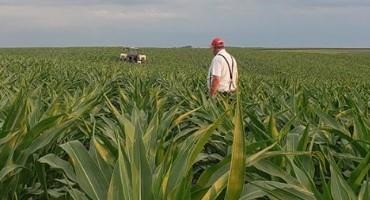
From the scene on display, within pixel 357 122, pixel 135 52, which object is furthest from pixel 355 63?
pixel 357 122

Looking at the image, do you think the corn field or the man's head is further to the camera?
the man's head

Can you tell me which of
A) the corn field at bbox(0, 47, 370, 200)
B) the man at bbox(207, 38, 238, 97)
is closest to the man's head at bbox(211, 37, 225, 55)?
the man at bbox(207, 38, 238, 97)

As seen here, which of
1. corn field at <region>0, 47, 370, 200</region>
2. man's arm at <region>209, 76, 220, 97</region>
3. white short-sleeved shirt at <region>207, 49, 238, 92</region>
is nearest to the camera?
corn field at <region>0, 47, 370, 200</region>

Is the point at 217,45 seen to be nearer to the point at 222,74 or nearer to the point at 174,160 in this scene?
the point at 222,74

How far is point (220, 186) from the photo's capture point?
1.54 m

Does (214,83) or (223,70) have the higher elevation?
(223,70)

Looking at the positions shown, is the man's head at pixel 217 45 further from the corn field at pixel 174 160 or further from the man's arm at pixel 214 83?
the corn field at pixel 174 160

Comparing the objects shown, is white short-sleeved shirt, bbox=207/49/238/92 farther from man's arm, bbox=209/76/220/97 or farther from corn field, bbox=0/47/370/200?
corn field, bbox=0/47/370/200

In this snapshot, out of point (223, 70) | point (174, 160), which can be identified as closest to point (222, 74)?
point (223, 70)

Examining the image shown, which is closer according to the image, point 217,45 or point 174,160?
point 174,160

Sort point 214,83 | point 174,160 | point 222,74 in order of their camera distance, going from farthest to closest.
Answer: point 222,74
point 214,83
point 174,160

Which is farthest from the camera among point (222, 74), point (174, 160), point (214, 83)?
point (222, 74)

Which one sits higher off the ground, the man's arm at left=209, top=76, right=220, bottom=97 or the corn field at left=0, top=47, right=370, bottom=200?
the corn field at left=0, top=47, right=370, bottom=200

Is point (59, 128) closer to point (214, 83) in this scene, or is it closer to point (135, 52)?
point (214, 83)
